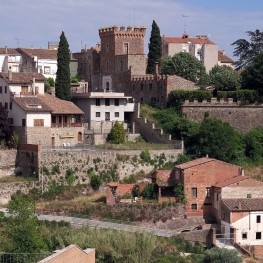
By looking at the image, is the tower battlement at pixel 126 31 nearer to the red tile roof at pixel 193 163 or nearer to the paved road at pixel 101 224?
the red tile roof at pixel 193 163

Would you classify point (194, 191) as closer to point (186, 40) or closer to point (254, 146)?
point (254, 146)

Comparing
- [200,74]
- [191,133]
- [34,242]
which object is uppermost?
[200,74]

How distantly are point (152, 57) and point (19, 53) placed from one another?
11910mm

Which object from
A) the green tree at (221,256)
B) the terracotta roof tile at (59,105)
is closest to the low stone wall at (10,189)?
the terracotta roof tile at (59,105)

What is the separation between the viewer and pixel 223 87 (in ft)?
242

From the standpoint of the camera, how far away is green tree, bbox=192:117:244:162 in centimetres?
6450

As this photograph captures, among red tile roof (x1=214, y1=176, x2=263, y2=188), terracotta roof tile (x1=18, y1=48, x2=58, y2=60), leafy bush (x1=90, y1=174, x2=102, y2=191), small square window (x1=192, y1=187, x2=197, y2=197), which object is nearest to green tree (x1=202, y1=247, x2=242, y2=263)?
red tile roof (x1=214, y1=176, x2=263, y2=188)

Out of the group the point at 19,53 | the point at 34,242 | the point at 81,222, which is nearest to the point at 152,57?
the point at 19,53

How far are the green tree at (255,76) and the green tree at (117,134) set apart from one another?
1200 centimetres

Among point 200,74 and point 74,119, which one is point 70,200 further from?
point 200,74

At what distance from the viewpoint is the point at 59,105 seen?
66812mm

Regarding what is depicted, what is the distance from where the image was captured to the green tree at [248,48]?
85.9 meters

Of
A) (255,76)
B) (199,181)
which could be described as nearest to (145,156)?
(199,181)

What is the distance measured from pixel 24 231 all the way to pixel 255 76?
95.6 feet
